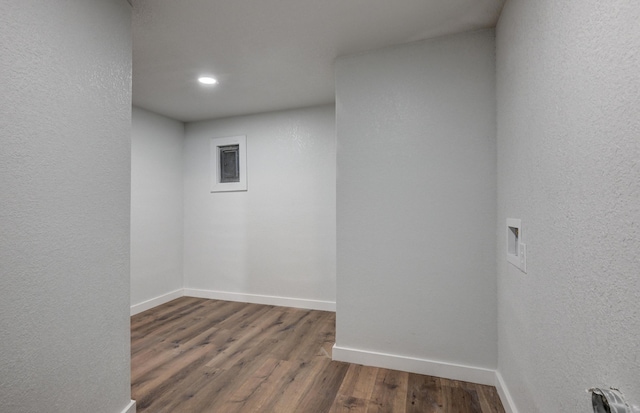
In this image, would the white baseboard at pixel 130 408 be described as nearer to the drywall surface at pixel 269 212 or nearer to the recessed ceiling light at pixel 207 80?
the drywall surface at pixel 269 212

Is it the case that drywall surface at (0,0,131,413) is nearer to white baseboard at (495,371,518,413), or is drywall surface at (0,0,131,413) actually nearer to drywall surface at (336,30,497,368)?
drywall surface at (336,30,497,368)

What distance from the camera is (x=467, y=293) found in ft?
6.60

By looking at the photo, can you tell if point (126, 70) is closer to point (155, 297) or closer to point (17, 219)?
point (17, 219)

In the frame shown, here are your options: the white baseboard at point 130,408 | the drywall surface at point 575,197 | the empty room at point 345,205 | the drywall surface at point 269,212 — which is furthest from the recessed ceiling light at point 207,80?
the white baseboard at point 130,408

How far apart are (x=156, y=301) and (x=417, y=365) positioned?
3.02 metres

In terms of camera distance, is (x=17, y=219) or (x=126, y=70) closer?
(x=17, y=219)

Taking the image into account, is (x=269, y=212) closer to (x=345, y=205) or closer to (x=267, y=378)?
(x=345, y=205)

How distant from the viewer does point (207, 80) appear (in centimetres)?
275

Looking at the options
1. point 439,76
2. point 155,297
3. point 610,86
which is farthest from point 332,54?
point 155,297

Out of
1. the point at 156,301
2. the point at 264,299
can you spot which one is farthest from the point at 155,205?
the point at 264,299

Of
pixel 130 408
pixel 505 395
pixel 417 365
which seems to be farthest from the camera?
Answer: pixel 417 365

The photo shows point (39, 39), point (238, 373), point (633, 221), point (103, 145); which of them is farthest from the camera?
point (238, 373)

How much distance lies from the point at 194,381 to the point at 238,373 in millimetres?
280

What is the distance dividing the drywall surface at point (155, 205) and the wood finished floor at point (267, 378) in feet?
2.37
